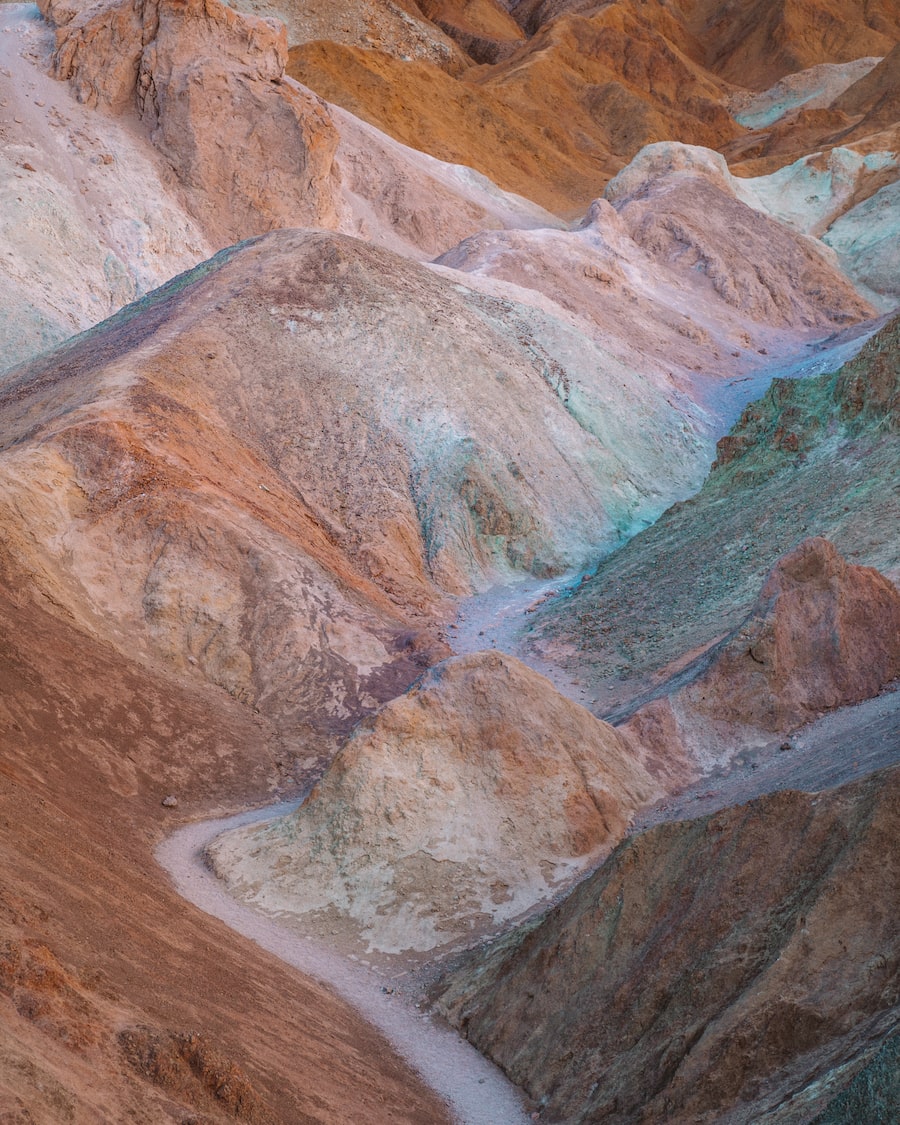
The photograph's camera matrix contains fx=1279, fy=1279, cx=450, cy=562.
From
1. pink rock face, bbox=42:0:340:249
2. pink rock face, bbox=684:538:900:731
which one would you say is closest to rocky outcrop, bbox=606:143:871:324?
pink rock face, bbox=42:0:340:249

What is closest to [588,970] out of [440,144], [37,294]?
[37,294]

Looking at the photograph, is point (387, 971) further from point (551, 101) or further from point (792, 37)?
point (792, 37)

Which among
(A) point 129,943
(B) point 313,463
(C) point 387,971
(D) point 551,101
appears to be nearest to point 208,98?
(B) point 313,463

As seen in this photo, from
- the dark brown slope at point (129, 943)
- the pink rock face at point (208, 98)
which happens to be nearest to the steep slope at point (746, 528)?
the dark brown slope at point (129, 943)

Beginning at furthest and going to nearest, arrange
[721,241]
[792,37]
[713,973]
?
[792,37], [721,241], [713,973]

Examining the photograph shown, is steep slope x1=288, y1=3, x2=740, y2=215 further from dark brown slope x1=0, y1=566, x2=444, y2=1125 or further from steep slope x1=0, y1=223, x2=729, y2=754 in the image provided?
dark brown slope x1=0, y1=566, x2=444, y2=1125

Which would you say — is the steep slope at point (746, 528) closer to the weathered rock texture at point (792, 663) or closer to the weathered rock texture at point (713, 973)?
the weathered rock texture at point (792, 663)
